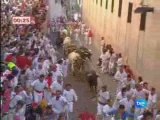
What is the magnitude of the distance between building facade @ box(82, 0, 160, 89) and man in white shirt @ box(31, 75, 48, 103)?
578cm

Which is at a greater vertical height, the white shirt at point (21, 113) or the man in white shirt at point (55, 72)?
the white shirt at point (21, 113)

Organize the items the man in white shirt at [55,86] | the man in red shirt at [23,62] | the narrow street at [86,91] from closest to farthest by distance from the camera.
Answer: the man in white shirt at [55,86] → the narrow street at [86,91] → the man in red shirt at [23,62]

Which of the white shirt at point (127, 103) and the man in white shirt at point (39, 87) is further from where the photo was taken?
the man in white shirt at point (39, 87)

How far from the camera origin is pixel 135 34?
2719 centimetres

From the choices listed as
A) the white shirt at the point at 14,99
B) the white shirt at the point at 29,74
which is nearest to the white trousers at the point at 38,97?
→ the white shirt at the point at 14,99

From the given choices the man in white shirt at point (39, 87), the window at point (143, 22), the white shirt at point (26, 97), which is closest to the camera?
the white shirt at point (26, 97)

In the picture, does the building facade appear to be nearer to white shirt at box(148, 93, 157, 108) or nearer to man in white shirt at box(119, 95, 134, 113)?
white shirt at box(148, 93, 157, 108)

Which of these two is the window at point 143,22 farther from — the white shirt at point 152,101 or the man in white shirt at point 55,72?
the white shirt at point 152,101

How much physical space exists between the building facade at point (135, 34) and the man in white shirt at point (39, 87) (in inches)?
228

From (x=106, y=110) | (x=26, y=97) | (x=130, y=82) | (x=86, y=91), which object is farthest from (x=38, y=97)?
(x=86, y=91)

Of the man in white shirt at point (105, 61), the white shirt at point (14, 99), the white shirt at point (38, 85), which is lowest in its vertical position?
the man in white shirt at point (105, 61)

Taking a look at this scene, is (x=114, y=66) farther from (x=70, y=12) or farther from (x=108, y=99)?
(x=70, y=12)

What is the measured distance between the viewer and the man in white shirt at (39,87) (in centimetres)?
1859

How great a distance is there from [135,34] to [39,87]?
9.40 metres
